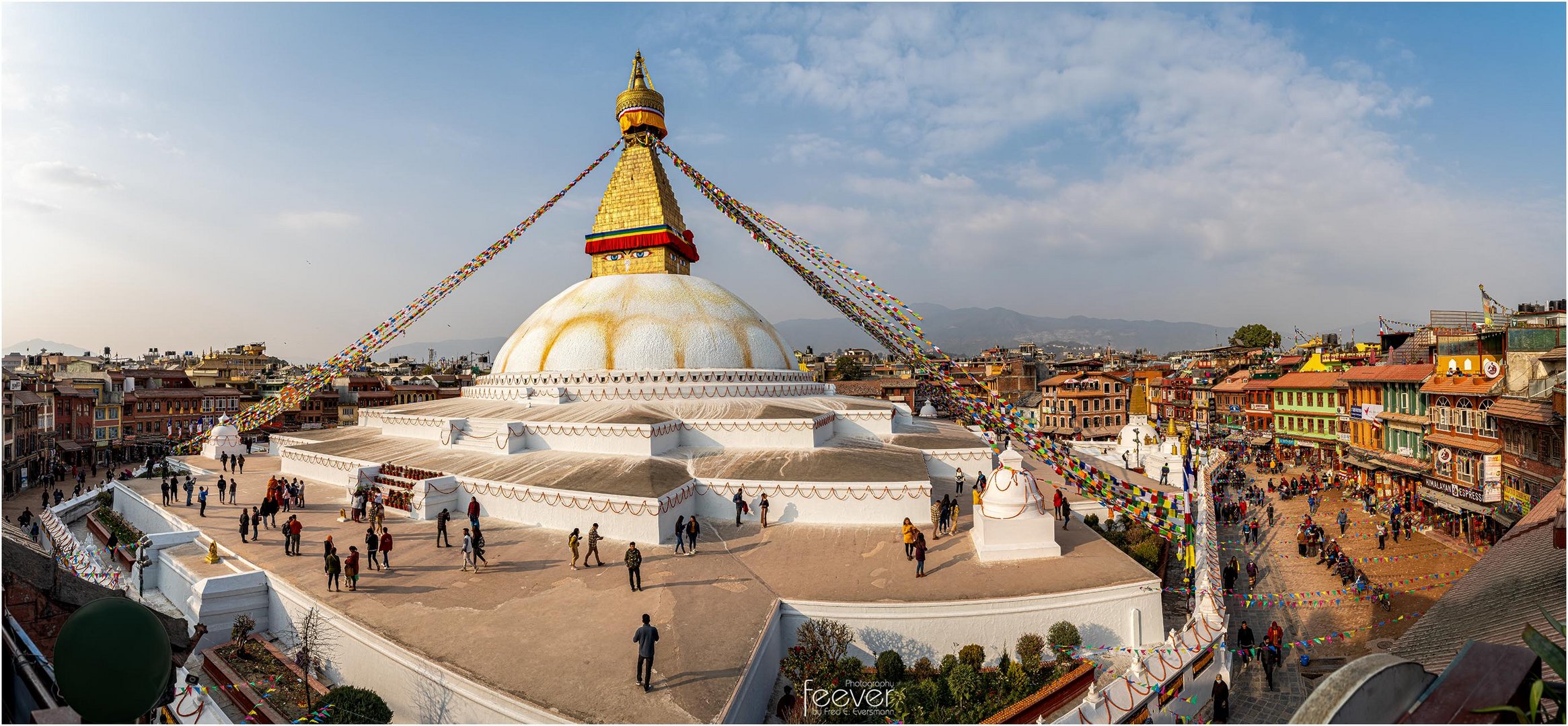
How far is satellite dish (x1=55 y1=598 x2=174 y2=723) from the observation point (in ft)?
11.4

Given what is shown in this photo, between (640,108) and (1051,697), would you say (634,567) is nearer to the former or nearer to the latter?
(1051,697)

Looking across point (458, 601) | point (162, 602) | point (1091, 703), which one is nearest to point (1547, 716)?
point (1091, 703)

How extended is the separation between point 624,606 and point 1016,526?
6074 mm

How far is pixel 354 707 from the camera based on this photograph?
707 cm

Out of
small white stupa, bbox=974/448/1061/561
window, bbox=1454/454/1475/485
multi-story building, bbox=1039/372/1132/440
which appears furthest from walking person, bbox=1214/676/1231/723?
multi-story building, bbox=1039/372/1132/440

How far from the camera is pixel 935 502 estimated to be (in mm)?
12383

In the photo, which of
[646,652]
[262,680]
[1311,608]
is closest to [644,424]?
[262,680]

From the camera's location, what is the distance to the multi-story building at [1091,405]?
41.9 meters

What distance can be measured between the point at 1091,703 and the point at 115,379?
4936 centimetres

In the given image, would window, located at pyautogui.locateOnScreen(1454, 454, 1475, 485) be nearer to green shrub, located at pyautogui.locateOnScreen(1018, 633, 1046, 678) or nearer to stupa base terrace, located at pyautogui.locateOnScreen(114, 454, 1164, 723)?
stupa base terrace, located at pyautogui.locateOnScreen(114, 454, 1164, 723)

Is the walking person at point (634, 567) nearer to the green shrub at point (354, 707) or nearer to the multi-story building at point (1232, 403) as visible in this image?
the green shrub at point (354, 707)

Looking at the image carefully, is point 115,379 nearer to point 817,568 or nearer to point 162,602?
point 162,602

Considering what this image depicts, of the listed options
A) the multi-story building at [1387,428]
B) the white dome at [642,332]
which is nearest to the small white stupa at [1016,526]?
the white dome at [642,332]

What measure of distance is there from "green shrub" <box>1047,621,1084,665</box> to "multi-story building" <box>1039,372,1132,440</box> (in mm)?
34617
